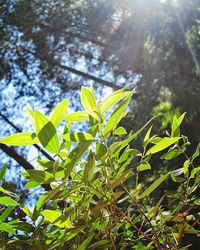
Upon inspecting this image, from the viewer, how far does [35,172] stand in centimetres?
49

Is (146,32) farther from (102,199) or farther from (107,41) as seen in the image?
(102,199)

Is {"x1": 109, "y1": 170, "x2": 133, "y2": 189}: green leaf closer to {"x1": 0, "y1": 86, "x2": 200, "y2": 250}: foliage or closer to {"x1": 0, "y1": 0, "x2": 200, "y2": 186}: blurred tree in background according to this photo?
{"x1": 0, "y1": 86, "x2": 200, "y2": 250}: foliage

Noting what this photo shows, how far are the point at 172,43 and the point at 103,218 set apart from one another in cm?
328

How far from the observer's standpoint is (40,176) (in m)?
0.50

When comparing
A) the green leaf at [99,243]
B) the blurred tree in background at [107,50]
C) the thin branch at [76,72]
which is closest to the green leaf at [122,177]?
the green leaf at [99,243]

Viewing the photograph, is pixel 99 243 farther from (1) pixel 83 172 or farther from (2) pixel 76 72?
(2) pixel 76 72

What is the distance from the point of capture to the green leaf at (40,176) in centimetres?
49

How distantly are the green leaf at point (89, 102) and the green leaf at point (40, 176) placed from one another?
0.32ft

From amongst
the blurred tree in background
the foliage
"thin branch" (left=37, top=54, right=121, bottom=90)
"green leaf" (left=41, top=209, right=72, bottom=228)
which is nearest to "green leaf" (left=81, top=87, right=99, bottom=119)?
the foliage

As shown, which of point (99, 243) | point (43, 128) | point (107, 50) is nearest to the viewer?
point (43, 128)

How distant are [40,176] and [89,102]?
11cm

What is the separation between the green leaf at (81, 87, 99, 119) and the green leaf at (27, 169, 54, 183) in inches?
3.8

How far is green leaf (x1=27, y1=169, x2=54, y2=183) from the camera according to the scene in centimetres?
49

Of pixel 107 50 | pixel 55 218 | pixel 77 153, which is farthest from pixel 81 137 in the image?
pixel 107 50
